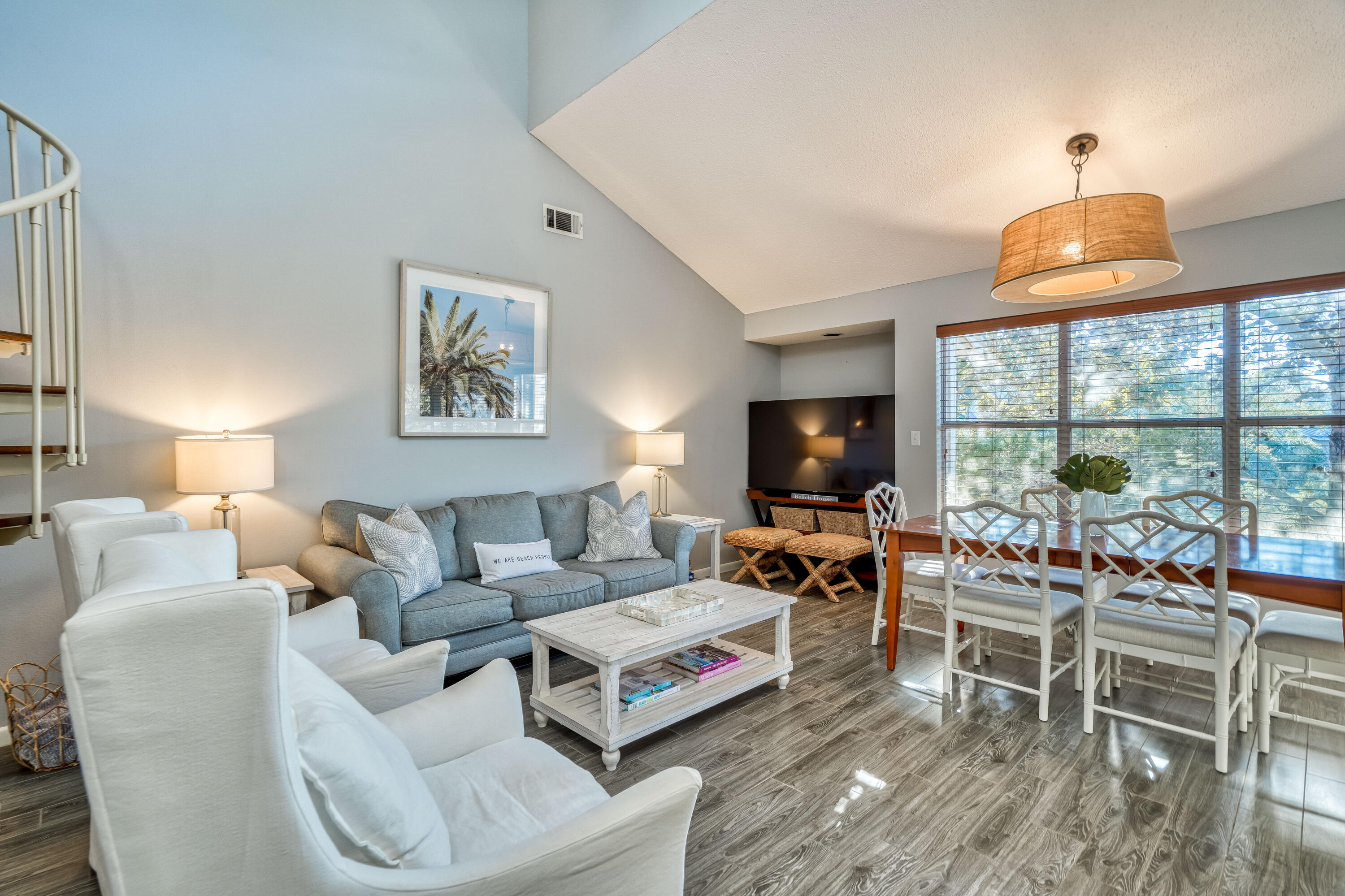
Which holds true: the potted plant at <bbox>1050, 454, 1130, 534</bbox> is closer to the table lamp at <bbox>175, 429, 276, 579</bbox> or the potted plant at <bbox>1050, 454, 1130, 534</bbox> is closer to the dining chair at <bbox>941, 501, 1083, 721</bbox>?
the dining chair at <bbox>941, 501, 1083, 721</bbox>

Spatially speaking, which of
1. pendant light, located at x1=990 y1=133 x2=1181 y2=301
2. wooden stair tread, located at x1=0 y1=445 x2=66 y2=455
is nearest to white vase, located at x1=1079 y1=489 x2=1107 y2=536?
pendant light, located at x1=990 y1=133 x2=1181 y2=301

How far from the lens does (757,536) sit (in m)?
5.10

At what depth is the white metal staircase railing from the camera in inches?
72.3

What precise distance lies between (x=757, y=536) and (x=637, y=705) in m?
2.76

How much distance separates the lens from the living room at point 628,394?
5.64ft

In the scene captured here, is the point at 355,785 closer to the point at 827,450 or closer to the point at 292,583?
the point at 292,583

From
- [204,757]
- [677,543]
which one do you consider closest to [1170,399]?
[677,543]

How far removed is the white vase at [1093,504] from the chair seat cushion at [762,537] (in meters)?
2.28

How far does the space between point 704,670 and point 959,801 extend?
1.07 meters

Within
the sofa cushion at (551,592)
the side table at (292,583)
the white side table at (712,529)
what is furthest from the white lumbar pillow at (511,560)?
the white side table at (712,529)

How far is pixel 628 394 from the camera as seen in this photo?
4.81 metres

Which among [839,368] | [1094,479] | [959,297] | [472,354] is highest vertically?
[959,297]

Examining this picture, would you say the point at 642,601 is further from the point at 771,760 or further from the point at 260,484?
the point at 260,484

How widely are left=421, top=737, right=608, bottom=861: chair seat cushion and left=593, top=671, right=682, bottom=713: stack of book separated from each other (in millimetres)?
835
